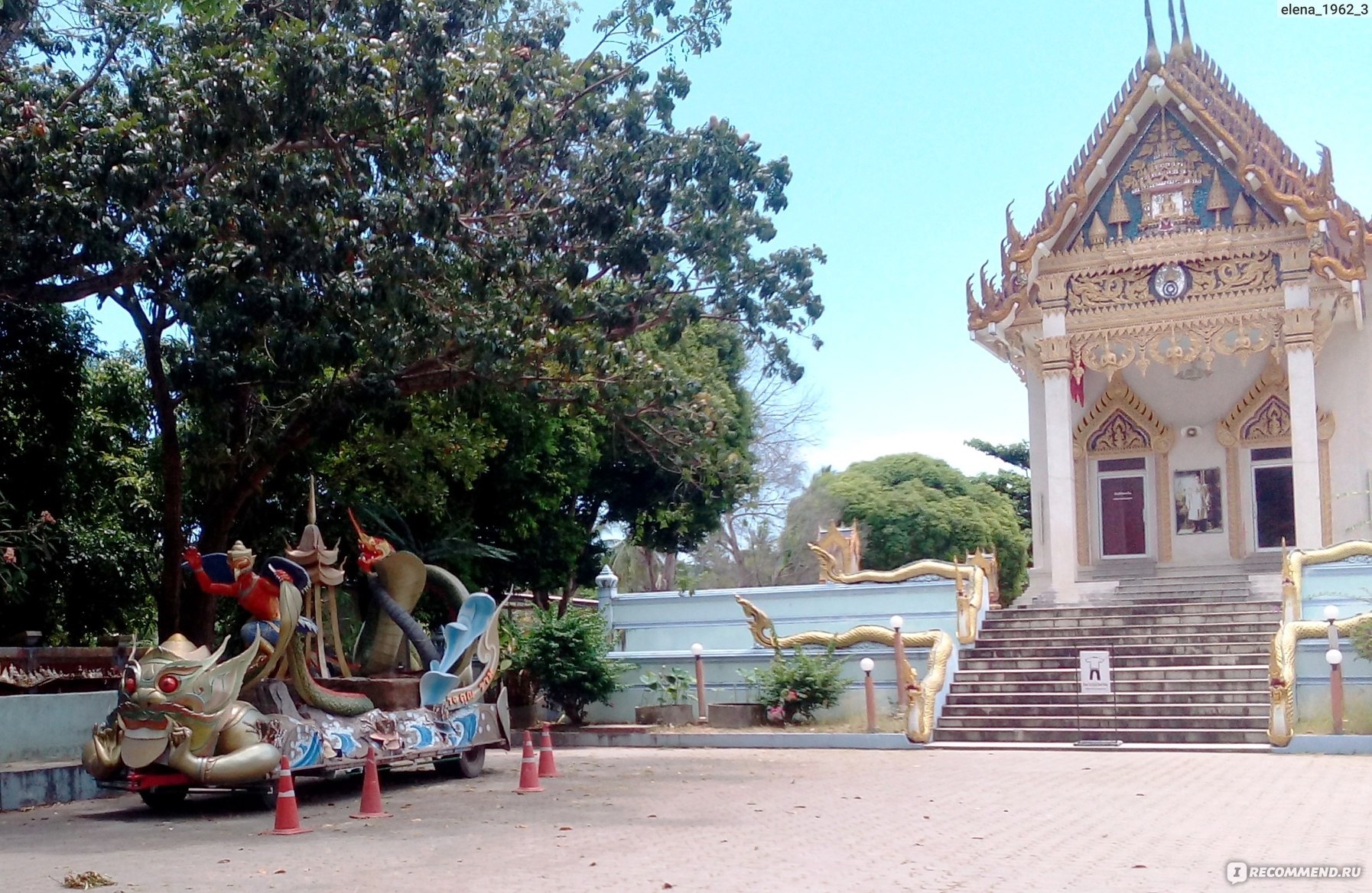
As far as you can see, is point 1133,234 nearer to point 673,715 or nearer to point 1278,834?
point 673,715

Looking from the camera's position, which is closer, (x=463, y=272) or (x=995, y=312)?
(x=463, y=272)

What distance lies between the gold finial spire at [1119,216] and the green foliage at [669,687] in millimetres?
10138

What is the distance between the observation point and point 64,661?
56.4 ft

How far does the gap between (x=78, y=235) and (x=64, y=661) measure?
25.1 feet

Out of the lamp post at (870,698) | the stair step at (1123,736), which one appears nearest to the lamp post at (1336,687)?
the stair step at (1123,736)

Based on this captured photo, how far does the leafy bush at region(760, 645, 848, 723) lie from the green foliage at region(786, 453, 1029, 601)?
18.4 m

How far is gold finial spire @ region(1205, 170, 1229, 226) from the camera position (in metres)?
21.7

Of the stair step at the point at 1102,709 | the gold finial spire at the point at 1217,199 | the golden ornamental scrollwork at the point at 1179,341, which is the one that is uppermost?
the gold finial spire at the point at 1217,199

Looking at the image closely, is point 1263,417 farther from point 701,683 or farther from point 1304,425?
point 701,683

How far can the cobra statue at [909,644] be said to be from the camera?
55.0 feet

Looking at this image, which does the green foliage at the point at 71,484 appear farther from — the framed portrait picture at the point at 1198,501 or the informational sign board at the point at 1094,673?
the framed portrait picture at the point at 1198,501

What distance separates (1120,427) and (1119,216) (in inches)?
157

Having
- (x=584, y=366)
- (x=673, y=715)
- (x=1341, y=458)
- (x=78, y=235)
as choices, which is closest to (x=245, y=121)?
(x=78, y=235)

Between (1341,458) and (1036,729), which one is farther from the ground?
(1341,458)
